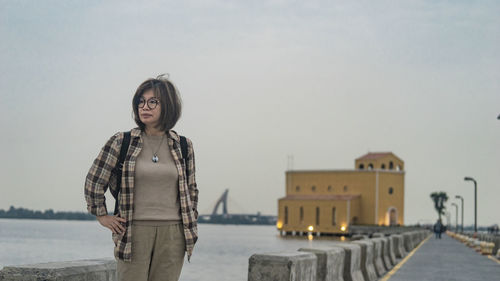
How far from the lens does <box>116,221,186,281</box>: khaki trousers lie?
4.72m

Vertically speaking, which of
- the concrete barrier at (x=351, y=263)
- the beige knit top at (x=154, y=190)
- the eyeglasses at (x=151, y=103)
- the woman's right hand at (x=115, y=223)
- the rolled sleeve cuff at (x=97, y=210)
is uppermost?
the eyeglasses at (x=151, y=103)

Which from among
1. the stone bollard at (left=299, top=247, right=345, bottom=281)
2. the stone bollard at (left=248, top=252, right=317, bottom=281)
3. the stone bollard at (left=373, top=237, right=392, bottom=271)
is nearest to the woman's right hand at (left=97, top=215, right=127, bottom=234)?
the stone bollard at (left=248, top=252, right=317, bottom=281)

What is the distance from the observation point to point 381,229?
105 m

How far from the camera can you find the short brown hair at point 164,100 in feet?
16.0

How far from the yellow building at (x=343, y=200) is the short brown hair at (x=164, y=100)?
112 metres

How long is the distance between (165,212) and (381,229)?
102510 millimetres

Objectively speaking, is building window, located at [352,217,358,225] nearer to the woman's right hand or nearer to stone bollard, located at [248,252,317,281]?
stone bollard, located at [248,252,317,281]

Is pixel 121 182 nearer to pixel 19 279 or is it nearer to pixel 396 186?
pixel 19 279

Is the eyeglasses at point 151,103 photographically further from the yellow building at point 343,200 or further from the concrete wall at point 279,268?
the yellow building at point 343,200

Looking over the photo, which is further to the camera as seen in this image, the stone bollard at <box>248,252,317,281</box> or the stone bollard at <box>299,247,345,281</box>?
the stone bollard at <box>299,247,345,281</box>

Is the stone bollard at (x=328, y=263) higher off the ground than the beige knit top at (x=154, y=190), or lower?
lower

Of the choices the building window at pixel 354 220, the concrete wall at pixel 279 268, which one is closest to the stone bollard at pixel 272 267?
the concrete wall at pixel 279 268

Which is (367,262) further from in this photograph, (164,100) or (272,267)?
(164,100)

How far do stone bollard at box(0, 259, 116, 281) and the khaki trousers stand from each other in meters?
0.37
